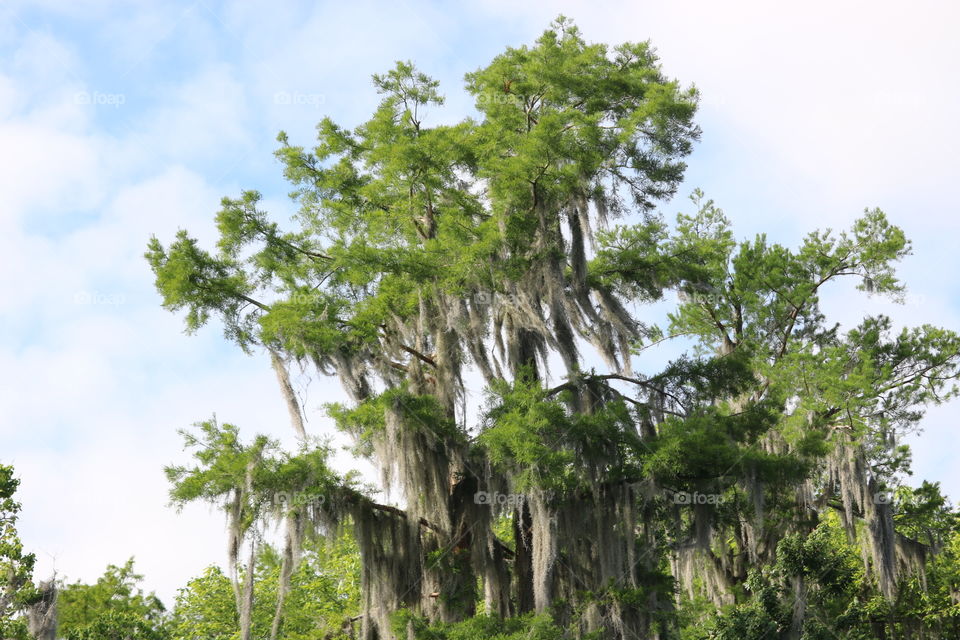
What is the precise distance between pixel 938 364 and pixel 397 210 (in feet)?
39.0

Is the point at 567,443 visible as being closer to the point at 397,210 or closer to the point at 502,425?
the point at 502,425

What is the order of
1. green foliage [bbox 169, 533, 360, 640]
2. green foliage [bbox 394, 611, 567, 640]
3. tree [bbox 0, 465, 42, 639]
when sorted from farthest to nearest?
green foliage [bbox 169, 533, 360, 640] → tree [bbox 0, 465, 42, 639] → green foliage [bbox 394, 611, 567, 640]

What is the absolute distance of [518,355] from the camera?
14.4 metres

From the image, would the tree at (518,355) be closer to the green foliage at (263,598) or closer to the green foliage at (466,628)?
the green foliage at (466,628)

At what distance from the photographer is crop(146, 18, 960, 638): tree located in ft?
42.5

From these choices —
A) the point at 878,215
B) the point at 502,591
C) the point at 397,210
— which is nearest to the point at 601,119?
the point at 397,210

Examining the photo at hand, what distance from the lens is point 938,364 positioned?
66.7 ft

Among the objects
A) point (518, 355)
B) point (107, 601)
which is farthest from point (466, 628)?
point (107, 601)

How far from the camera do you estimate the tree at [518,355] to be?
12945mm

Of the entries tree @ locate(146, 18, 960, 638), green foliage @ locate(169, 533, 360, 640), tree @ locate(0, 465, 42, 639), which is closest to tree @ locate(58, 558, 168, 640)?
green foliage @ locate(169, 533, 360, 640)

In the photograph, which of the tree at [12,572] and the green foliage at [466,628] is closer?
the green foliage at [466,628]

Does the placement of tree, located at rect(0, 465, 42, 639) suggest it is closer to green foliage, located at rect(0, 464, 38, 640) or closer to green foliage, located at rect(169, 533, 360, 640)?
green foliage, located at rect(0, 464, 38, 640)

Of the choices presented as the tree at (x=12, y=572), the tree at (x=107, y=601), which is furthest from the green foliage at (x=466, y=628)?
the tree at (x=107, y=601)

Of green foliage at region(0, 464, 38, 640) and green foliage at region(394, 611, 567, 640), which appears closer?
green foliage at region(394, 611, 567, 640)
